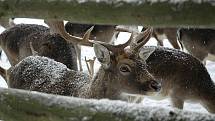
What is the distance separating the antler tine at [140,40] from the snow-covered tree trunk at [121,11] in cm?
276

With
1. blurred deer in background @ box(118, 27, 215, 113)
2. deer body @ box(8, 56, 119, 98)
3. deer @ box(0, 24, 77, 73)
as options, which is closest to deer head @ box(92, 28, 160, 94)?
deer body @ box(8, 56, 119, 98)

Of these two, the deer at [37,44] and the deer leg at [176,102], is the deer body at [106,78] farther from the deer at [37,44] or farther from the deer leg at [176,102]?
the deer at [37,44]

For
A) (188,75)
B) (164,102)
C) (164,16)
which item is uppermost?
(164,16)

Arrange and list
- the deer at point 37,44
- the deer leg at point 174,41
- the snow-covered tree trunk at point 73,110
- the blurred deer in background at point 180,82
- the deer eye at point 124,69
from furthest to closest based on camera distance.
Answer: the deer leg at point 174,41, the deer at point 37,44, the blurred deer in background at point 180,82, the deer eye at point 124,69, the snow-covered tree trunk at point 73,110

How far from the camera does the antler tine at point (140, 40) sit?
4.97m

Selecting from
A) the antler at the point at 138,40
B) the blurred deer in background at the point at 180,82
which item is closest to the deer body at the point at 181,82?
the blurred deer in background at the point at 180,82

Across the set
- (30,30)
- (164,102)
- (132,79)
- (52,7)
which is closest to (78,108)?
(52,7)

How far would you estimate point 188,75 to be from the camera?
20.7 ft

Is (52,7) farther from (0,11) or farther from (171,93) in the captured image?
(171,93)

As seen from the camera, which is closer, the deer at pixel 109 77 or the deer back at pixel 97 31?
the deer at pixel 109 77

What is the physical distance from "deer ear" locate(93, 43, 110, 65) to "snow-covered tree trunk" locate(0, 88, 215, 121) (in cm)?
244

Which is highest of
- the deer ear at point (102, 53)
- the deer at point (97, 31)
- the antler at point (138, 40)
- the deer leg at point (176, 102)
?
the deer at point (97, 31)

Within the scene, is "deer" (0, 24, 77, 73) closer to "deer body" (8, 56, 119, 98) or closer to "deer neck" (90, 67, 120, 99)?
"deer body" (8, 56, 119, 98)

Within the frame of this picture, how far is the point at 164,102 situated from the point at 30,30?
9.12 feet
